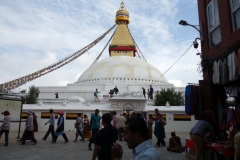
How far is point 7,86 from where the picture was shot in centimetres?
2514

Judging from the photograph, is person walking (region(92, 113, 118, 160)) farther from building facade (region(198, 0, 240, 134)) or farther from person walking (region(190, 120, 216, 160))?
building facade (region(198, 0, 240, 134))

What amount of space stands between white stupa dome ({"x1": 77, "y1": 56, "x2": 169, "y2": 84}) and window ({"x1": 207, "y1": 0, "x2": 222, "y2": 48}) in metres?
25.7

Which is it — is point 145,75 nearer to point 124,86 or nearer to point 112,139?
point 124,86

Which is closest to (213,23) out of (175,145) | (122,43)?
(175,145)

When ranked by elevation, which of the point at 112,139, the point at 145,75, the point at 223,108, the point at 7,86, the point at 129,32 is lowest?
the point at 112,139

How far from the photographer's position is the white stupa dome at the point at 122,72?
34344 mm

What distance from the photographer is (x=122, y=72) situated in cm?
3500

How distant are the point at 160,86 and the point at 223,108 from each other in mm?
23964

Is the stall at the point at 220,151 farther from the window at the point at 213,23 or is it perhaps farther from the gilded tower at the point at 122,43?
the gilded tower at the point at 122,43

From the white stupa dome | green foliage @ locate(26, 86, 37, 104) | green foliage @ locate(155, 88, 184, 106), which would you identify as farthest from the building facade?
the white stupa dome

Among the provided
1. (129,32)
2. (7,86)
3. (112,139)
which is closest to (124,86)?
(7,86)

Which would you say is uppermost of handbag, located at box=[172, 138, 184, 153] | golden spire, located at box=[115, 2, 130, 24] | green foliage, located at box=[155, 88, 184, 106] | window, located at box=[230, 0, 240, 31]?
golden spire, located at box=[115, 2, 130, 24]

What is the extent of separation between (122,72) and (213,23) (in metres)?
27.5

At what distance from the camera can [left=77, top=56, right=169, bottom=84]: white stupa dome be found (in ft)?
113
